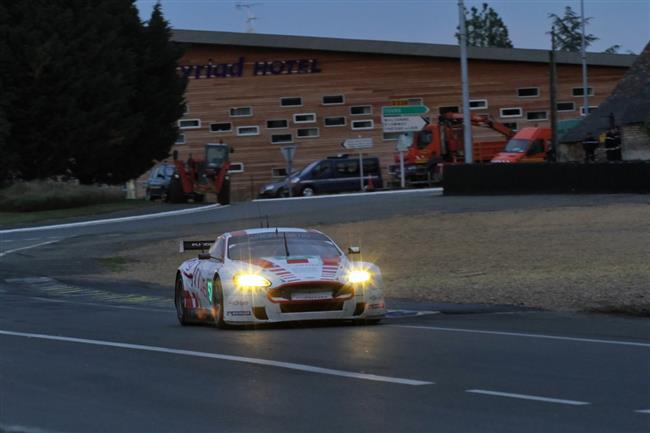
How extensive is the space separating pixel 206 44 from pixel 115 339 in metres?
65.2

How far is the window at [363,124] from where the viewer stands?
7862 cm

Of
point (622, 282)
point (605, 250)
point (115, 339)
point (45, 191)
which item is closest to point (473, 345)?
point (115, 339)

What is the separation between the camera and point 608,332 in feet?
46.8

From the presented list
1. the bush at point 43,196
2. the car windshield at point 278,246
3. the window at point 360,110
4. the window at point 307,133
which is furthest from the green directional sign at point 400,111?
the car windshield at point 278,246

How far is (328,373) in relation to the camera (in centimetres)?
1072

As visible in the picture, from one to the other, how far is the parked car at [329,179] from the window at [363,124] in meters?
15.9

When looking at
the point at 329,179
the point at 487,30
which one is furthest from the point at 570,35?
the point at 329,179

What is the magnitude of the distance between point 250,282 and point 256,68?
212 feet

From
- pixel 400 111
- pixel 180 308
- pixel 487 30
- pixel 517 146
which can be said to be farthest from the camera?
pixel 487 30

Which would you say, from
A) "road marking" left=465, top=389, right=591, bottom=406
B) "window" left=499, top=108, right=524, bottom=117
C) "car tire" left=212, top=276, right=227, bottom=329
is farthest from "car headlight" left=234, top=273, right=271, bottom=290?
"window" left=499, top=108, right=524, bottom=117

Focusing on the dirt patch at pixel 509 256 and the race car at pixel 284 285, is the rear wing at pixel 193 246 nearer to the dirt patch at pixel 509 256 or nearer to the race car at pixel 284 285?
the race car at pixel 284 285

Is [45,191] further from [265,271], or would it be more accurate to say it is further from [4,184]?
[265,271]

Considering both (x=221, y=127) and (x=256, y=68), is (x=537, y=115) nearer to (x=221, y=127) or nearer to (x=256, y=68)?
(x=256, y=68)

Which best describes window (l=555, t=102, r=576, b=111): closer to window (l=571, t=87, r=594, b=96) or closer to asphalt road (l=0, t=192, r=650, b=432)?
window (l=571, t=87, r=594, b=96)
